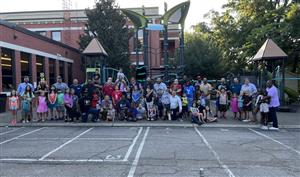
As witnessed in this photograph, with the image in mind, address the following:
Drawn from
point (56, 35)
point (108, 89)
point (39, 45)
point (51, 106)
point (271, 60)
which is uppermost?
point (56, 35)

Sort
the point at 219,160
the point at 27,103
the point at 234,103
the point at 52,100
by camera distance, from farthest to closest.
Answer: the point at 234,103 → the point at 52,100 → the point at 27,103 → the point at 219,160

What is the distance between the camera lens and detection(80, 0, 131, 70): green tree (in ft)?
105

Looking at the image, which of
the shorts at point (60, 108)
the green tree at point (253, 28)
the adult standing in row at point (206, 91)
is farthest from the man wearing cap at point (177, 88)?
the green tree at point (253, 28)

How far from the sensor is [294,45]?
85.3ft

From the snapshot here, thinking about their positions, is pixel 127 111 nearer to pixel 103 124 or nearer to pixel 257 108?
pixel 103 124

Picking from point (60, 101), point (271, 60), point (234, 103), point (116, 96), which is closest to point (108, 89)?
point (116, 96)

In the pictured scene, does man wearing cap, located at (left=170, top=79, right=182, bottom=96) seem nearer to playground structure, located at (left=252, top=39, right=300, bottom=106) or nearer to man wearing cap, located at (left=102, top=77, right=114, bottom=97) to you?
man wearing cap, located at (left=102, top=77, right=114, bottom=97)

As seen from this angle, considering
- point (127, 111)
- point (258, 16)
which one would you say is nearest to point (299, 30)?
point (258, 16)

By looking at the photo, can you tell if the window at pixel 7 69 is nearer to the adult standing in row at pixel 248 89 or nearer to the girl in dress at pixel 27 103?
the girl in dress at pixel 27 103

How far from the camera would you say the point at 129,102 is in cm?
1596

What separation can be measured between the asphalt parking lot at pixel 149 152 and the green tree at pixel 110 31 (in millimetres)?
18960

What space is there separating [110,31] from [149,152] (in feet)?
79.9

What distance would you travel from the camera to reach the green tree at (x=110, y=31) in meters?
32.0

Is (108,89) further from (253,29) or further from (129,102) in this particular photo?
(253,29)
